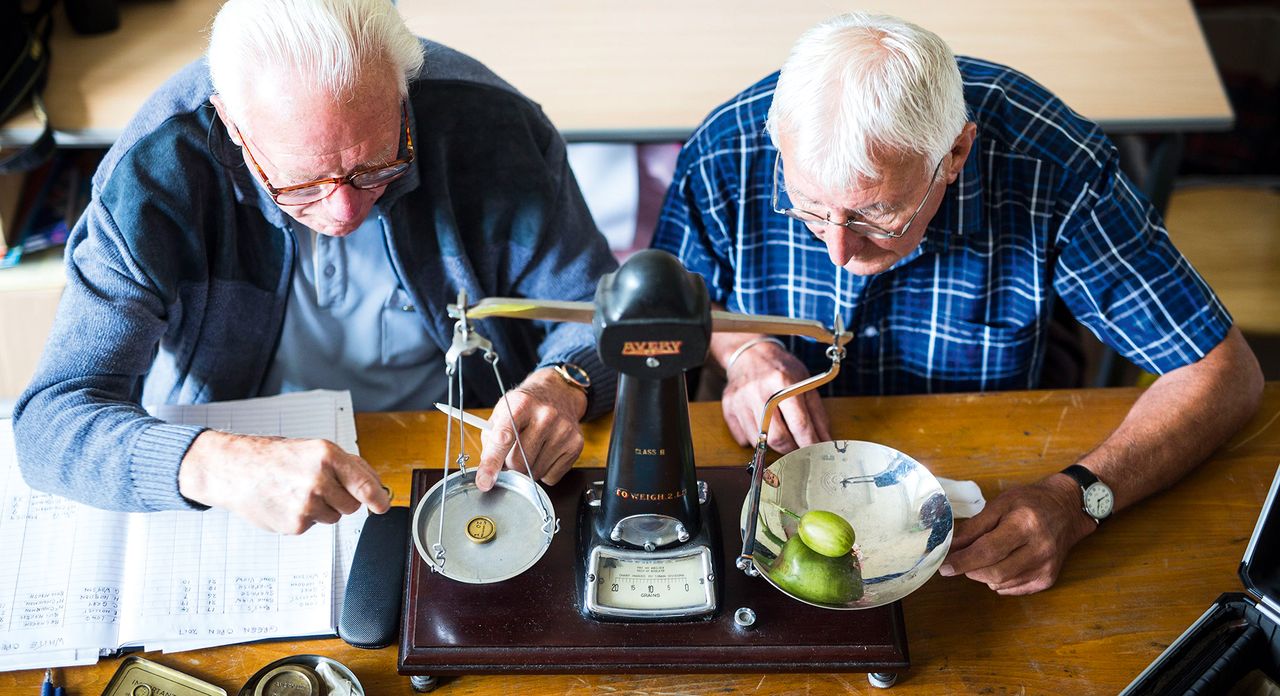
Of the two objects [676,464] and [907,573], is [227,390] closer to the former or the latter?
[676,464]

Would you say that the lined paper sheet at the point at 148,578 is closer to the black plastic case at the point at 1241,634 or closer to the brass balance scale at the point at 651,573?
Result: the brass balance scale at the point at 651,573

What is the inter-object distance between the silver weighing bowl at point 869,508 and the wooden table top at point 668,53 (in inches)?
43.5

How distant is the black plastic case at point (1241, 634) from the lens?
1.35 meters

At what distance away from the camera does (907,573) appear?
1426 mm

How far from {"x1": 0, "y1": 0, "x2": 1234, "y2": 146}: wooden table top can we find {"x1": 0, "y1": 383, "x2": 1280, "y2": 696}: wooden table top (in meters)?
0.87

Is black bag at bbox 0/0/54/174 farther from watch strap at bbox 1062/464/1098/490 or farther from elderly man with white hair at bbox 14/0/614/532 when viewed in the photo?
watch strap at bbox 1062/464/1098/490

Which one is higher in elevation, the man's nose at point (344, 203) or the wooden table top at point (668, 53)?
the man's nose at point (344, 203)

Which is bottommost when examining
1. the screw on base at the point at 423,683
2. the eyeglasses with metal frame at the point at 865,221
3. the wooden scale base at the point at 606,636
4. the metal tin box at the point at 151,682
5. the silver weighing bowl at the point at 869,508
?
the metal tin box at the point at 151,682

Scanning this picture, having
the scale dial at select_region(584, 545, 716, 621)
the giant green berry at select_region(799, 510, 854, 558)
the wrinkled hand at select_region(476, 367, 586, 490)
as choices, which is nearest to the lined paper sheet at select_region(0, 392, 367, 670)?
the wrinkled hand at select_region(476, 367, 586, 490)

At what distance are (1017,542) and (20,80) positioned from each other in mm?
2163

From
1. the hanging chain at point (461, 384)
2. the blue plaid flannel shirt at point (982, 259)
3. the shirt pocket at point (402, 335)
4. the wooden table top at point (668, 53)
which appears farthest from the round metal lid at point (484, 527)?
the wooden table top at point (668, 53)

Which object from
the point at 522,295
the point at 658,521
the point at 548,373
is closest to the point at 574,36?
the point at 522,295

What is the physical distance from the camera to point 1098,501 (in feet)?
5.32

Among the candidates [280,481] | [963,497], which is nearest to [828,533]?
[963,497]
